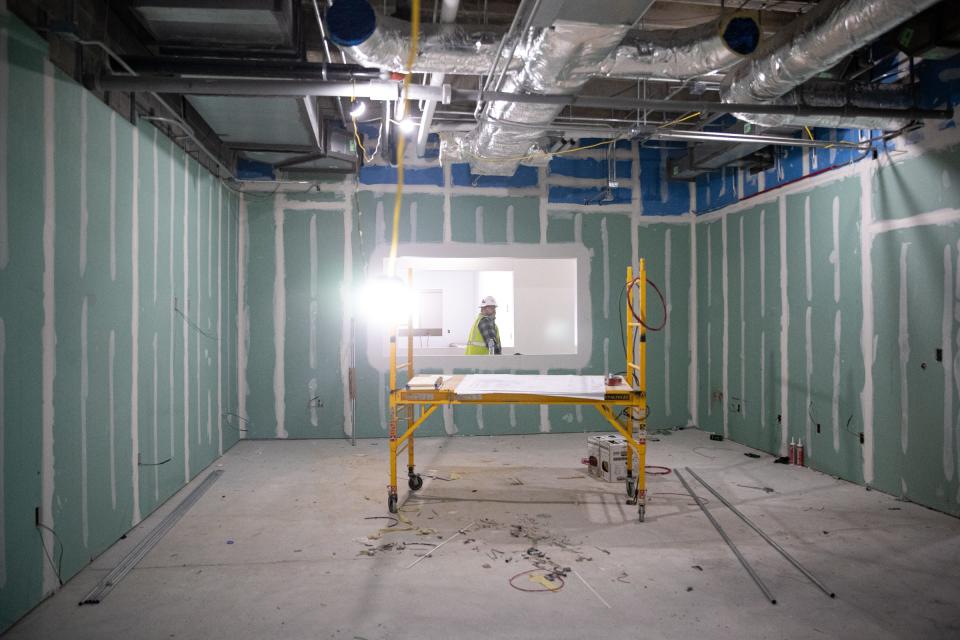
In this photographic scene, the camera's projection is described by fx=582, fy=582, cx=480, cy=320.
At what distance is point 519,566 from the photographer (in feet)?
9.66

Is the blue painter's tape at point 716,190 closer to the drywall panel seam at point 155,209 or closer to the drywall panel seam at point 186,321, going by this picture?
the drywall panel seam at point 186,321

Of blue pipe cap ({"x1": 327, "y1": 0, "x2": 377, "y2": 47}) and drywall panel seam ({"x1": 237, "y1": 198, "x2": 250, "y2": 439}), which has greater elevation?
blue pipe cap ({"x1": 327, "y1": 0, "x2": 377, "y2": 47})

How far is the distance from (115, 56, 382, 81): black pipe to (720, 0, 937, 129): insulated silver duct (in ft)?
7.05

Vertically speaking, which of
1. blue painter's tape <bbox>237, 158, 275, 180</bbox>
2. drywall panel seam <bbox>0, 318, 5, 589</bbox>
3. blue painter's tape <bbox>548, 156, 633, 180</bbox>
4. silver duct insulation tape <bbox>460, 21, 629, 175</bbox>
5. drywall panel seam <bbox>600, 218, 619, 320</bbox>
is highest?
blue painter's tape <bbox>548, 156, 633, 180</bbox>

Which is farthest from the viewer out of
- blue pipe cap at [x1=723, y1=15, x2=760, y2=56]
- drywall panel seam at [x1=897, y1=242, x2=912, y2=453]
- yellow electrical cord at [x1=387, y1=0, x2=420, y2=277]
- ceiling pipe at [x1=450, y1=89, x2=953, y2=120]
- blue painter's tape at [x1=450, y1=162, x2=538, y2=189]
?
blue painter's tape at [x1=450, y1=162, x2=538, y2=189]

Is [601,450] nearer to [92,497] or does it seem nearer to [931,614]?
[931,614]

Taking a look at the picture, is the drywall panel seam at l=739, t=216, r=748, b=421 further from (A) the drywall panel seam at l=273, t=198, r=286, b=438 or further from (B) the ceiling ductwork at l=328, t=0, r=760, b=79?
(A) the drywall panel seam at l=273, t=198, r=286, b=438

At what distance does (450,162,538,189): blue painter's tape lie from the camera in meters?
6.25

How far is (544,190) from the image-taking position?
251 inches

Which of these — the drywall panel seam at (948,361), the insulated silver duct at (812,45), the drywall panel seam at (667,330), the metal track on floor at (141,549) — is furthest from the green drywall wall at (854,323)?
the metal track on floor at (141,549)

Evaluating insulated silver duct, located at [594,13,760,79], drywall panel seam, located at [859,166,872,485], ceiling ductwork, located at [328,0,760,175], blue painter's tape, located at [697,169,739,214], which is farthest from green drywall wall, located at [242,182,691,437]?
insulated silver duct, located at [594,13,760,79]

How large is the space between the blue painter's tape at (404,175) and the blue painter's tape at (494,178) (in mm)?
183

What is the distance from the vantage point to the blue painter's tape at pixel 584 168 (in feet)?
21.1

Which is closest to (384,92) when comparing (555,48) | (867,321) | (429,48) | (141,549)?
(429,48)
